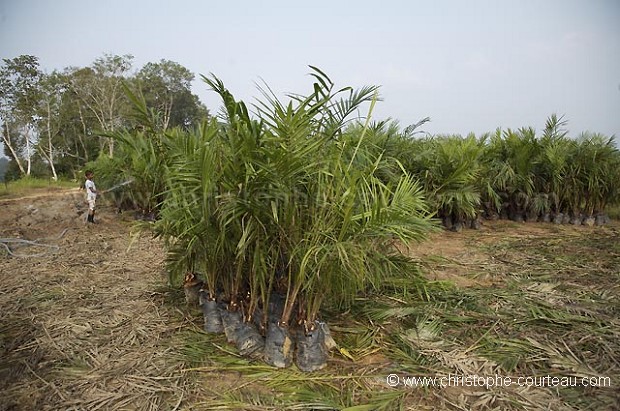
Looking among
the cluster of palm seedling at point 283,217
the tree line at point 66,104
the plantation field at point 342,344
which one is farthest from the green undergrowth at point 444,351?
the tree line at point 66,104

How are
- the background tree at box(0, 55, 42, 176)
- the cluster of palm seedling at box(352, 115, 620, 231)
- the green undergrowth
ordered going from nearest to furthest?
the green undergrowth → the cluster of palm seedling at box(352, 115, 620, 231) → the background tree at box(0, 55, 42, 176)

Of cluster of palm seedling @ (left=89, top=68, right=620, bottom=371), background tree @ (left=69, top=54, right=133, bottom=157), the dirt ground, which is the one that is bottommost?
the dirt ground

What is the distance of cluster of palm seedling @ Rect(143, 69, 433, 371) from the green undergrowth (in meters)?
0.17

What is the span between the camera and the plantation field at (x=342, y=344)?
1739mm

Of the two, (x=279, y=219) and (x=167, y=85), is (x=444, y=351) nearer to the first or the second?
(x=279, y=219)

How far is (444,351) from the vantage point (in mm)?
2088

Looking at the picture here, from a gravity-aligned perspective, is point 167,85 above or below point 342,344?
above

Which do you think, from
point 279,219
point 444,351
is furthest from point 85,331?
point 444,351

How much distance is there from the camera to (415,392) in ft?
5.90

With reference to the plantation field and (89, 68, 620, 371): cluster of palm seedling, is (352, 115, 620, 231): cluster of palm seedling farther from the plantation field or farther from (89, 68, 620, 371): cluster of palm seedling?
(89, 68, 620, 371): cluster of palm seedling

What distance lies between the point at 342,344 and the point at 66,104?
84.6ft

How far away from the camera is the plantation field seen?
1739 millimetres

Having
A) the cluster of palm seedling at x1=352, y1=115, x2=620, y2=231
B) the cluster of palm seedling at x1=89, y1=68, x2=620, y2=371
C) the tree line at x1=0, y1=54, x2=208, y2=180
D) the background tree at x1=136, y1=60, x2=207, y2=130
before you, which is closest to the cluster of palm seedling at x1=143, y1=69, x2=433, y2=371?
the cluster of palm seedling at x1=89, y1=68, x2=620, y2=371

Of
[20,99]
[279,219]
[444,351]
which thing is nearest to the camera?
[279,219]
